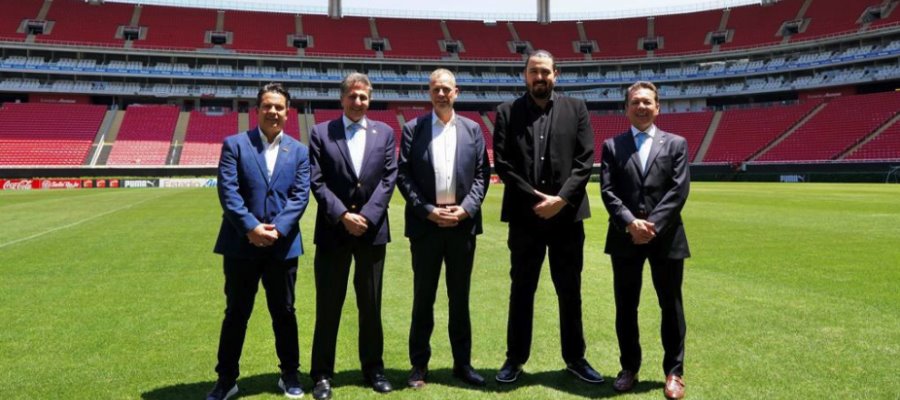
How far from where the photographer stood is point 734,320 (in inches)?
237

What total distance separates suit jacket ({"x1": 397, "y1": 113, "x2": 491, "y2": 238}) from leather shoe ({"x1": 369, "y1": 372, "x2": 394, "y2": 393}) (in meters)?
1.07

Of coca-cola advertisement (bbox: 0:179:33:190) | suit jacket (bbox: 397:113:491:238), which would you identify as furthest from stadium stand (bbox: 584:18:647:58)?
suit jacket (bbox: 397:113:491:238)

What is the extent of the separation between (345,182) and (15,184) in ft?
146

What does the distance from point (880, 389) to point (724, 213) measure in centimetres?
1364

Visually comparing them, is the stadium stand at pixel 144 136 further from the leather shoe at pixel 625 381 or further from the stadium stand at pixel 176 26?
the leather shoe at pixel 625 381

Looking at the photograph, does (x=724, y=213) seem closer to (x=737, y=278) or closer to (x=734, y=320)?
(x=737, y=278)

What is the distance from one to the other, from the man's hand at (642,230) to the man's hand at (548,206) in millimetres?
527

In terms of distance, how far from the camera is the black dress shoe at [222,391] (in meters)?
4.15

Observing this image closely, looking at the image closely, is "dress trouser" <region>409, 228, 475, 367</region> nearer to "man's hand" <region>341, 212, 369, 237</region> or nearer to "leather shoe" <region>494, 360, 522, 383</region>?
"leather shoe" <region>494, 360, 522, 383</region>

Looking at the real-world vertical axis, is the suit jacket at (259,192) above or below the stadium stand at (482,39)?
below

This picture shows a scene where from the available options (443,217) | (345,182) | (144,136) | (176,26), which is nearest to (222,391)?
(345,182)

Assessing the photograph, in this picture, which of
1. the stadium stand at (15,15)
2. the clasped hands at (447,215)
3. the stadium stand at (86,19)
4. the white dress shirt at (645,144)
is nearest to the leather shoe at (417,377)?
the clasped hands at (447,215)

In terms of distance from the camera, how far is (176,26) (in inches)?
2405

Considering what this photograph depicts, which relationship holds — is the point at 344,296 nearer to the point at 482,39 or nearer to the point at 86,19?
A: the point at 482,39
